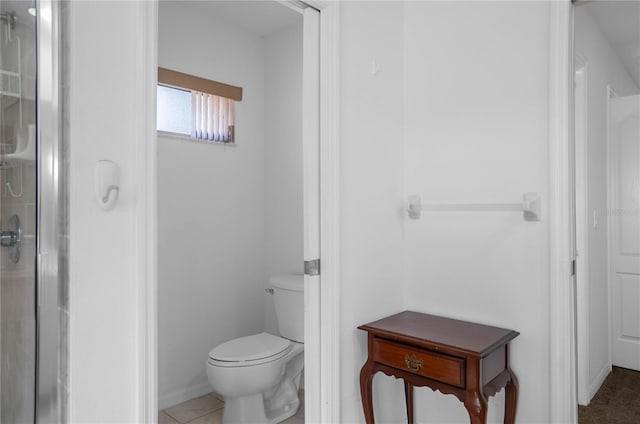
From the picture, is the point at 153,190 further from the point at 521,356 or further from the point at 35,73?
the point at 521,356

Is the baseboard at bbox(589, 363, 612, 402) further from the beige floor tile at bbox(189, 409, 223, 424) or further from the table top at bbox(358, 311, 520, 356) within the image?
the beige floor tile at bbox(189, 409, 223, 424)

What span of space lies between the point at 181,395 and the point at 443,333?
66.3 inches

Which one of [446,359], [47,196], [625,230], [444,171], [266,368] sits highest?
[444,171]

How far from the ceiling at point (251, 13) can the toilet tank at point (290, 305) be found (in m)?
1.55

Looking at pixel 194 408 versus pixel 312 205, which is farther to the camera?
pixel 194 408

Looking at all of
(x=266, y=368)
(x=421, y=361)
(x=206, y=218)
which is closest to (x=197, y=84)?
(x=206, y=218)

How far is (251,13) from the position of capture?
2793mm

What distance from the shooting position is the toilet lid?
2.23m

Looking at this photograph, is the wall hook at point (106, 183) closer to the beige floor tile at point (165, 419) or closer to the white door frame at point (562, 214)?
the white door frame at point (562, 214)

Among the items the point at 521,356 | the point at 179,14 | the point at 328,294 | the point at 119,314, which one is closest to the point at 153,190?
the point at 119,314

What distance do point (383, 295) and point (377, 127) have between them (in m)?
0.79

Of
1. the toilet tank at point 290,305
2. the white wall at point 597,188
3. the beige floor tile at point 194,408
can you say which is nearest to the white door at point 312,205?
→ the toilet tank at point 290,305

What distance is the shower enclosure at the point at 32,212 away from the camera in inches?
44.0

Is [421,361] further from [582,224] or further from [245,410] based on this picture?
[245,410]
